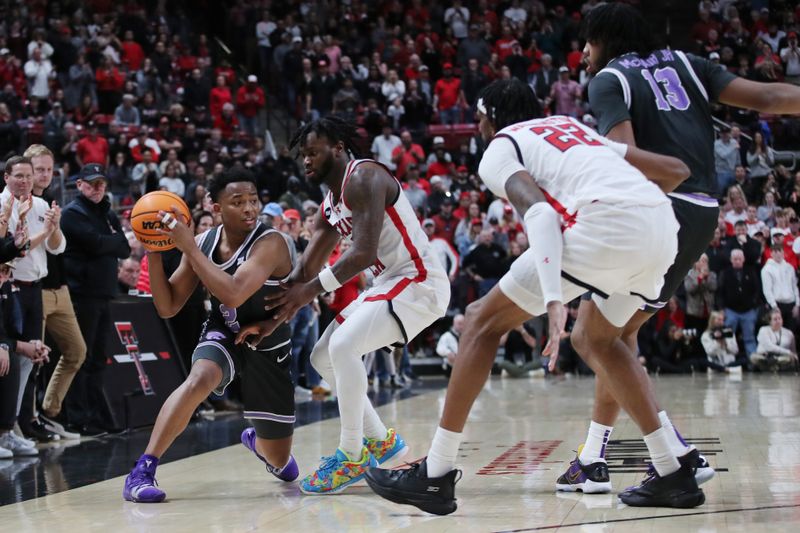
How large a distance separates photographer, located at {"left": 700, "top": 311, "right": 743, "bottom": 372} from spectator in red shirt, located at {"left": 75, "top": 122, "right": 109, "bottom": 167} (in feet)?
29.1

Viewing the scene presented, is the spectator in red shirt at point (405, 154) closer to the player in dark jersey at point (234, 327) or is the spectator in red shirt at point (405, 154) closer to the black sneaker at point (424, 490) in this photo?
the player in dark jersey at point (234, 327)

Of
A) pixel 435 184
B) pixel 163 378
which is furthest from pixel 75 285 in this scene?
pixel 435 184

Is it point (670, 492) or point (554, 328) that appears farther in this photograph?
point (670, 492)

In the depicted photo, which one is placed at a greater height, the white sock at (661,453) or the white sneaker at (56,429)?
the white sock at (661,453)

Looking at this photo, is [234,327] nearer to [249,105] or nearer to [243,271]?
[243,271]

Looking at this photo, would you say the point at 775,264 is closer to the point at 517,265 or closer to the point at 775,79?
the point at 775,79

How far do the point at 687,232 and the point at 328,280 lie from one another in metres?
1.60

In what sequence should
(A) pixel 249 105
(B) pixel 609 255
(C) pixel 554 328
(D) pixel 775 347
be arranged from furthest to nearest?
(A) pixel 249 105, (D) pixel 775 347, (B) pixel 609 255, (C) pixel 554 328

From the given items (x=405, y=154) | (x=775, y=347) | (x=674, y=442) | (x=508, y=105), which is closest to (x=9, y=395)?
(x=508, y=105)

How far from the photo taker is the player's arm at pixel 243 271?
4805 millimetres

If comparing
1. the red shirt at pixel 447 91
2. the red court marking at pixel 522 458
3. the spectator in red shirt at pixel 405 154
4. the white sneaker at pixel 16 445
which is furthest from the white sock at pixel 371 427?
the red shirt at pixel 447 91

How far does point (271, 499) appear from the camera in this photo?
4.84 metres

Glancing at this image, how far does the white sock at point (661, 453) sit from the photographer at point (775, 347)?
10882 mm

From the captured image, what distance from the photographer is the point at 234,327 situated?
5.32m
